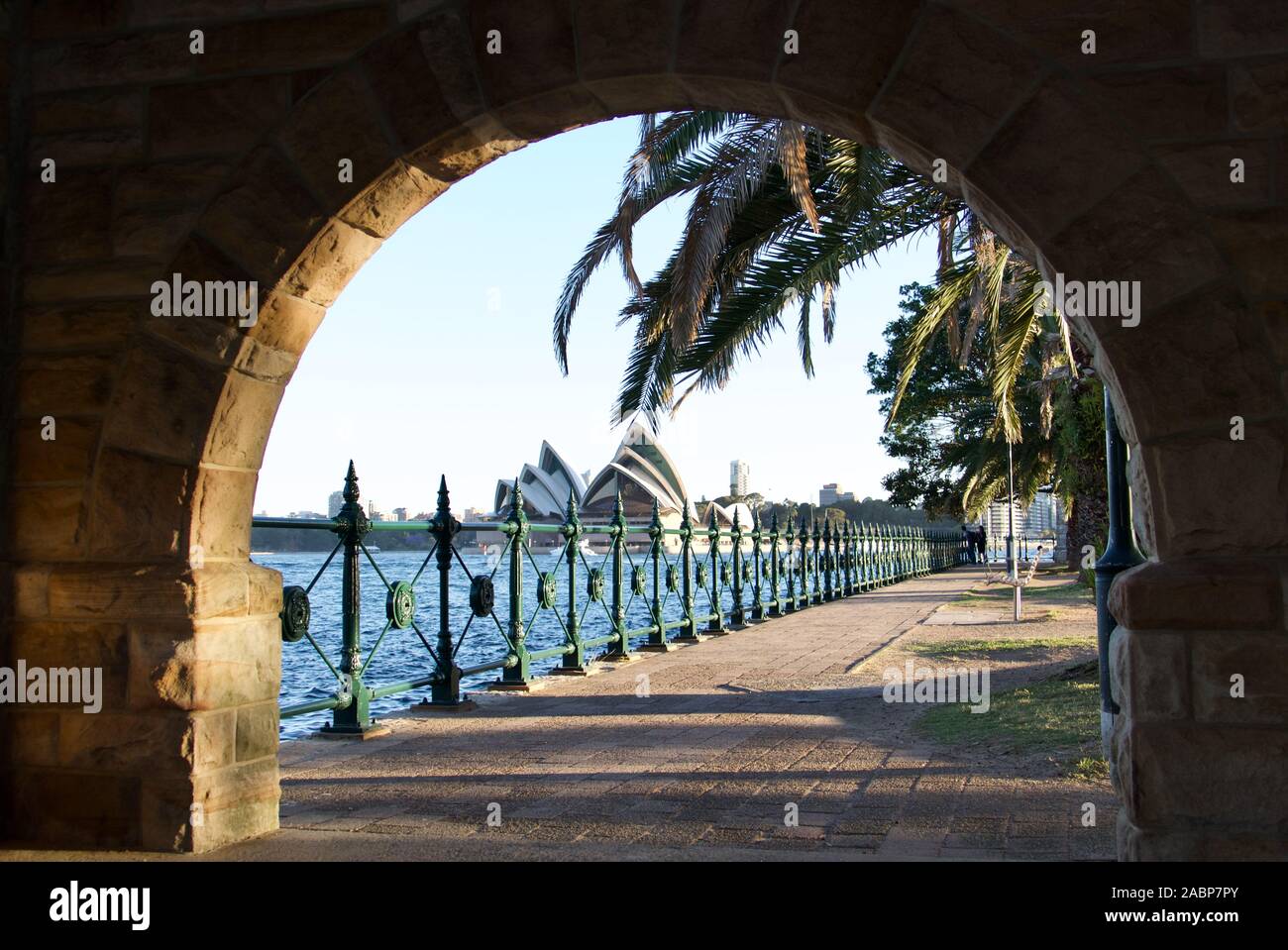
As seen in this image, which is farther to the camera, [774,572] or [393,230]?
[774,572]

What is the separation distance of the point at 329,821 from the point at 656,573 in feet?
22.8

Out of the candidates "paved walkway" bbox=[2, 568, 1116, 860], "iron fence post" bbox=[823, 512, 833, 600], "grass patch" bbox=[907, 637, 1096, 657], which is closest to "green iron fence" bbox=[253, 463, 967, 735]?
"paved walkway" bbox=[2, 568, 1116, 860]

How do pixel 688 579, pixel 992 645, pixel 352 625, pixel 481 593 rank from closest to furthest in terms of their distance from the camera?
pixel 352 625
pixel 481 593
pixel 992 645
pixel 688 579

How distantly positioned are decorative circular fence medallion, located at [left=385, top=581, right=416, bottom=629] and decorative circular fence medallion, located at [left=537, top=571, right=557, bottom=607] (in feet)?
5.72

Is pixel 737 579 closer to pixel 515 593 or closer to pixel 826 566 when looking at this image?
pixel 515 593


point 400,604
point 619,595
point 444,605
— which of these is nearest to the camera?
point 400,604

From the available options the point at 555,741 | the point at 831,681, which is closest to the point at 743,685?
the point at 831,681

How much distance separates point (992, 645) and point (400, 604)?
6.08 metres

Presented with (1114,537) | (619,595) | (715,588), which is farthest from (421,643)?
(1114,537)

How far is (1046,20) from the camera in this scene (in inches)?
134

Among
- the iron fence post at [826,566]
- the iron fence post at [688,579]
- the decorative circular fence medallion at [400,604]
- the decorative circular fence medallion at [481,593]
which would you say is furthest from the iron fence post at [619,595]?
the iron fence post at [826,566]

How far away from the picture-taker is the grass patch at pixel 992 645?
33.6 feet

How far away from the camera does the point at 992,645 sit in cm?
1068

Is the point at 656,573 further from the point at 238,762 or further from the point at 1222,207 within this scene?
the point at 1222,207
